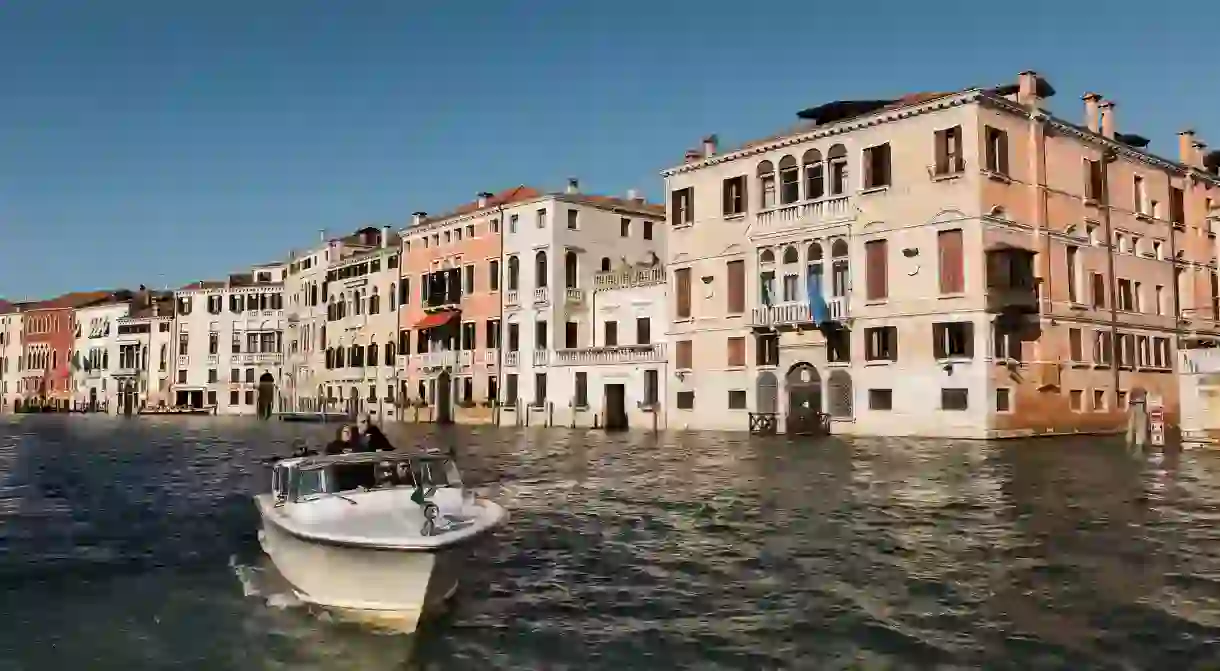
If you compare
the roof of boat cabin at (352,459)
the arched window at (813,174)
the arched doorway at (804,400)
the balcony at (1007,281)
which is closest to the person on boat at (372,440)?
the roof of boat cabin at (352,459)

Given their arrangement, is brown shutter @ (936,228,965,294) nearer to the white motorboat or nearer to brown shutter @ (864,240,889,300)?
brown shutter @ (864,240,889,300)

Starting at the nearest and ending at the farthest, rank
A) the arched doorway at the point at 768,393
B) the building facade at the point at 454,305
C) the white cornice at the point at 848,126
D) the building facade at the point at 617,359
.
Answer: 1. the white cornice at the point at 848,126
2. the arched doorway at the point at 768,393
3. the building facade at the point at 617,359
4. the building facade at the point at 454,305

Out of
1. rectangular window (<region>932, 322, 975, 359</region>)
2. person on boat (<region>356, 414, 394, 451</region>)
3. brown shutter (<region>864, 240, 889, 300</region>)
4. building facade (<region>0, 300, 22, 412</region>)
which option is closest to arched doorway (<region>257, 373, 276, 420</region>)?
building facade (<region>0, 300, 22, 412</region>)

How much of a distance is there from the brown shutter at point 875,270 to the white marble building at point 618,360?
34.2ft

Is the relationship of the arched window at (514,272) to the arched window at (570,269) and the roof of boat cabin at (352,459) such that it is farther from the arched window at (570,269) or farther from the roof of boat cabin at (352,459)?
the roof of boat cabin at (352,459)

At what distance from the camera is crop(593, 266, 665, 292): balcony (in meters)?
46.5

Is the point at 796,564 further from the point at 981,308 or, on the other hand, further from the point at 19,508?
the point at 981,308

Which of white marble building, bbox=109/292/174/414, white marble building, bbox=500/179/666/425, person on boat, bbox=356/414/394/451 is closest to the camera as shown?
person on boat, bbox=356/414/394/451

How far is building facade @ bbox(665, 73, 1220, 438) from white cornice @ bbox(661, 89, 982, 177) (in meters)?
0.08

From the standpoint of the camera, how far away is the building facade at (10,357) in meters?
107

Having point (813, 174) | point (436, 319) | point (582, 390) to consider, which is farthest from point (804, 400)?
point (436, 319)

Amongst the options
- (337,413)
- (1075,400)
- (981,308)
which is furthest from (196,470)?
(337,413)

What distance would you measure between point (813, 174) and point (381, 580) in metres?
32.7

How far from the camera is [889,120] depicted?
36.4 m
